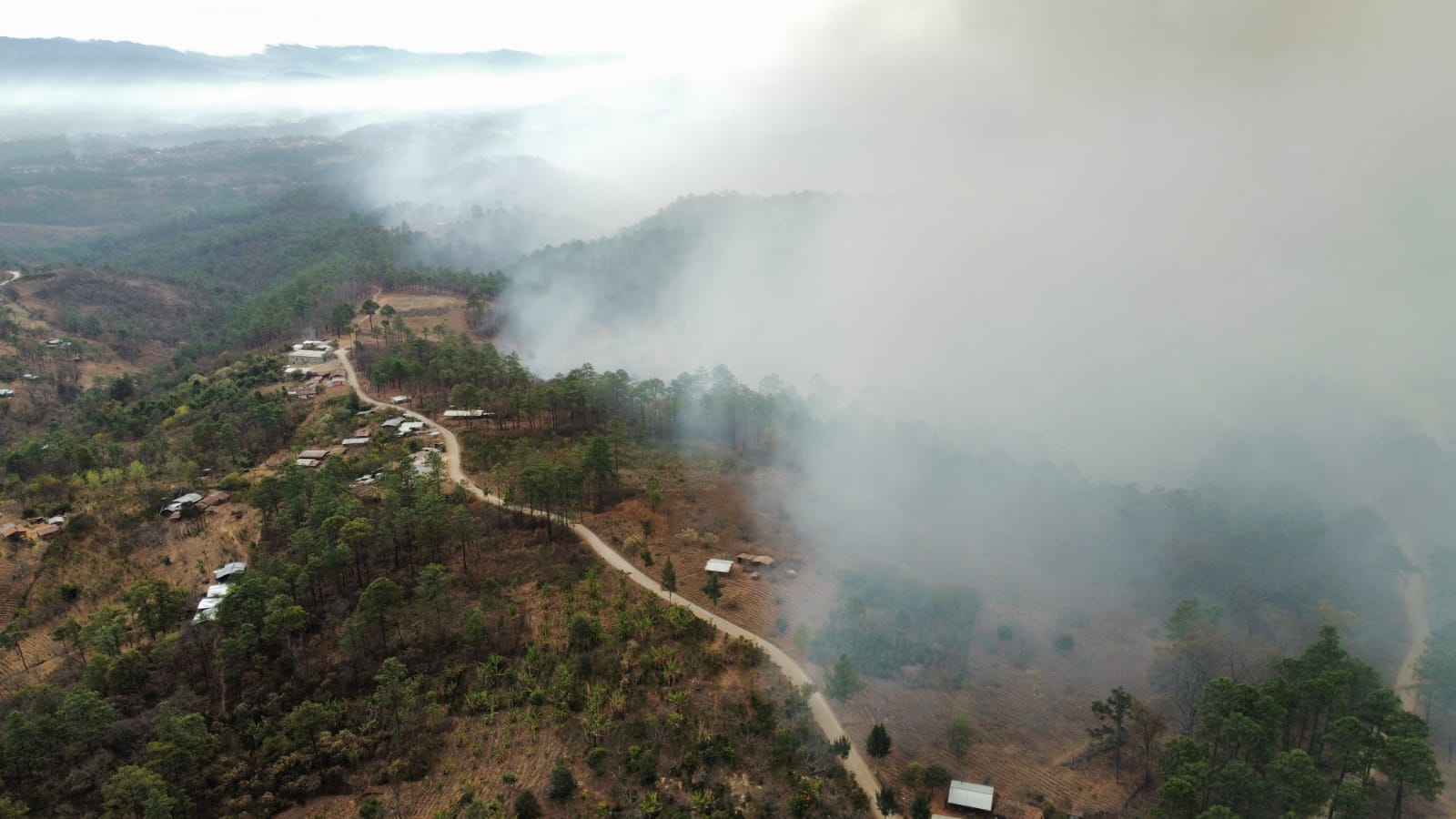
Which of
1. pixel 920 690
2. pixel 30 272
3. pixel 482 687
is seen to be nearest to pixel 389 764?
pixel 482 687

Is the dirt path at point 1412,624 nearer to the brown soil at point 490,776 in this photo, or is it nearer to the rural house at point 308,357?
the brown soil at point 490,776

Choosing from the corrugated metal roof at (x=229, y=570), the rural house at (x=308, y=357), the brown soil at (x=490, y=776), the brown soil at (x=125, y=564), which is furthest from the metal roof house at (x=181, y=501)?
the rural house at (x=308, y=357)

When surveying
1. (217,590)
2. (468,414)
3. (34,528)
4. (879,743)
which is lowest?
(879,743)

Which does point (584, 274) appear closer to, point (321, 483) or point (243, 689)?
point (321, 483)

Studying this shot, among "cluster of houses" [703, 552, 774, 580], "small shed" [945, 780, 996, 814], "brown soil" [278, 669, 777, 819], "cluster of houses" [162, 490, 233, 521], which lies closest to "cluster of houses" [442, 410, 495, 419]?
"cluster of houses" [162, 490, 233, 521]

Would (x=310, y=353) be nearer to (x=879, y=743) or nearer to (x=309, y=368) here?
(x=309, y=368)

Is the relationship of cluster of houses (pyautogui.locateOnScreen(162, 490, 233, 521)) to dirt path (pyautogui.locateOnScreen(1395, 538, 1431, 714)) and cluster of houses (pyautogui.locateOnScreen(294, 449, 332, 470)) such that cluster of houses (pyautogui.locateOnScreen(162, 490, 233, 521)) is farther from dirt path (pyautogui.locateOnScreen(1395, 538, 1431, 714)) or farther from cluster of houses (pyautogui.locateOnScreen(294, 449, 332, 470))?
dirt path (pyautogui.locateOnScreen(1395, 538, 1431, 714))

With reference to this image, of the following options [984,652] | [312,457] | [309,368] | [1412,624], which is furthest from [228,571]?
[1412,624]

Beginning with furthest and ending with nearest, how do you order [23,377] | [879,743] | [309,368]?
[23,377] < [309,368] < [879,743]
